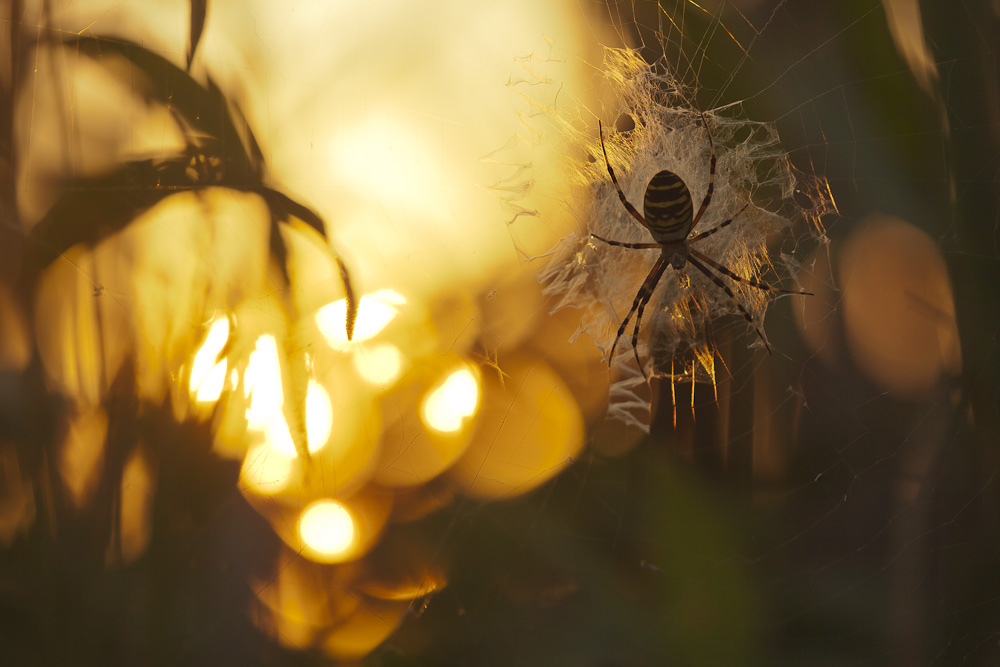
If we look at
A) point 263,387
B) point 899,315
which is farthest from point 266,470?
point 899,315

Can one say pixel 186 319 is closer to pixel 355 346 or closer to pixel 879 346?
pixel 355 346

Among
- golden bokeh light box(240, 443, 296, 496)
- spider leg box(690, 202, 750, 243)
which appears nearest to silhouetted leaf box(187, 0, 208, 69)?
golden bokeh light box(240, 443, 296, 496)

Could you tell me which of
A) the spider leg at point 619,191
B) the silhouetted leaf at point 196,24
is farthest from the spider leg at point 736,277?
the silhouetted leaf at point 196,24

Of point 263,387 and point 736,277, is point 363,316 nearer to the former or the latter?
point 263,387

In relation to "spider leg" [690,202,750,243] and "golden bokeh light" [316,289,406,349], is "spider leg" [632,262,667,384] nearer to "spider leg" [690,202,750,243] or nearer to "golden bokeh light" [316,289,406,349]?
"spider leg" [690,202,750,243]

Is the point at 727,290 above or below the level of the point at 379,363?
below

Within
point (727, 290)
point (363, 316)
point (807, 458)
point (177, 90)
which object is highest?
point (177, 90)
